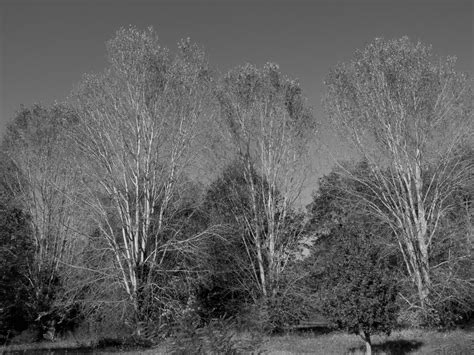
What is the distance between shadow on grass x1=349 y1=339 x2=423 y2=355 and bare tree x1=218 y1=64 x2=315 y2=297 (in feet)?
21.8

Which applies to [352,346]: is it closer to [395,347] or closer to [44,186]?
[395,347]

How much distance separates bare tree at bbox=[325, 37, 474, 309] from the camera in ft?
63.0

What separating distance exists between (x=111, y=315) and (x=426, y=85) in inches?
633

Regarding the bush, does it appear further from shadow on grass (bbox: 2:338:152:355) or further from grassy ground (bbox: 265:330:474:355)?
shadow on grass (bbox: 2:338:152:355)

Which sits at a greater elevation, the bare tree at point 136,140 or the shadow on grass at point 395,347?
the bare tree at point 136,140

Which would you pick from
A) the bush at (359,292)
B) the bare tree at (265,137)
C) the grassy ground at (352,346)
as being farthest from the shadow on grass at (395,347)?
the bare tree at (265,137)

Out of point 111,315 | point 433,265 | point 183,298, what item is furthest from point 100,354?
point 433,265

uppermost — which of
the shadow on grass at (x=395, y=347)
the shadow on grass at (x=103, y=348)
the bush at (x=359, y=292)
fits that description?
the bush at (x=359, y=292)

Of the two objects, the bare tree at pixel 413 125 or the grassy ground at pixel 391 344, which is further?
the bare tree at pixel 413 125

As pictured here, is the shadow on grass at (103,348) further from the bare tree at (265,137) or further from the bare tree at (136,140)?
the bare tree at (265,137)

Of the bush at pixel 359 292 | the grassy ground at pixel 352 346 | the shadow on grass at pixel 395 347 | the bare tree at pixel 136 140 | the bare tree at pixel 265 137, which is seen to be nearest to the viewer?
the bush at pixel 359 292

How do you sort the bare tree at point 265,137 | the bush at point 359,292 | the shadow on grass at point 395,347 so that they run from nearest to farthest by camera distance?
the bush at point 359,292
the shadow on grass at point 395,347
the bare tree at point 265,137

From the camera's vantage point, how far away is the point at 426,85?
19344mm

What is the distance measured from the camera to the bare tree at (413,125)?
1919 cm
